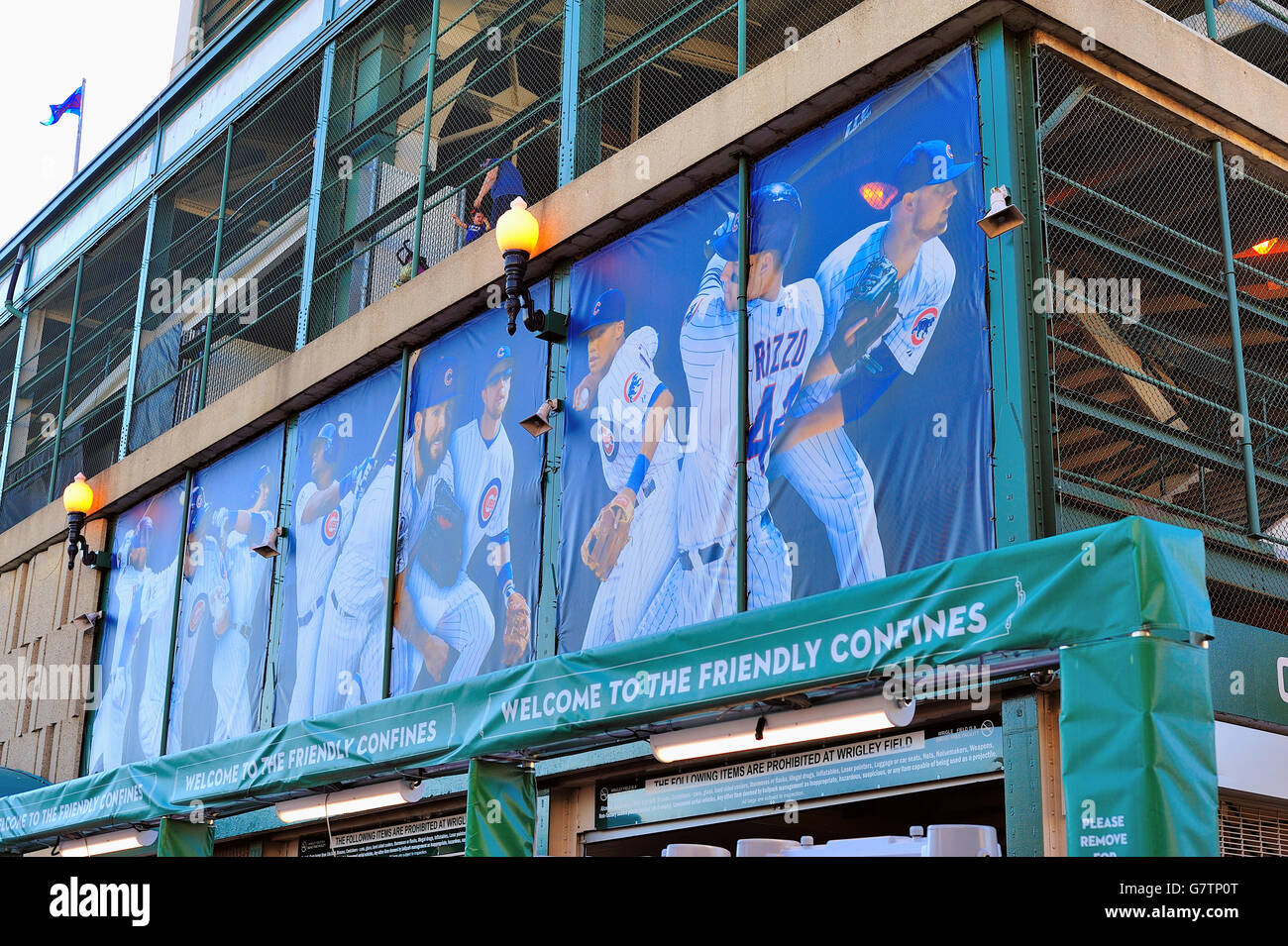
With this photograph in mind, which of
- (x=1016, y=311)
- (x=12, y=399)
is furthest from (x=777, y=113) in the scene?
(x=12, y=399)

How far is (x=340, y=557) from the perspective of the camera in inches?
557

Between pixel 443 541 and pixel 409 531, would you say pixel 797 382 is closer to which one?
pixel 443 541

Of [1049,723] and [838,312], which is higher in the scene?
[838,312]

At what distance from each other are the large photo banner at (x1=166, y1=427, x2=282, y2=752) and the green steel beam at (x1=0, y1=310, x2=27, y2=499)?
292 inches

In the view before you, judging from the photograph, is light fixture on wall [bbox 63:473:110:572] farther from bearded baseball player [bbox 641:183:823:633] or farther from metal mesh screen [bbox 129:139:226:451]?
bearded baseball player [bbox 641:183:823:633]

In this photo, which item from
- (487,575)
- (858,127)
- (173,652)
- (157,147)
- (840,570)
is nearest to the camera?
(840,570)

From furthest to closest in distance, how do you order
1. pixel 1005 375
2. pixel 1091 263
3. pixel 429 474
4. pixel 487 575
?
pixel 429 474 < pixel 487 575 < pixel 1091 263 < pixel 1005 375

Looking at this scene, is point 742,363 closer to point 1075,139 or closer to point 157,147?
point 1075,139

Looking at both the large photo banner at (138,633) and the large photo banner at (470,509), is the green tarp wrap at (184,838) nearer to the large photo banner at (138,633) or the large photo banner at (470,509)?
the large photo banner at (470,509)

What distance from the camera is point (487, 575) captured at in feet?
40.3

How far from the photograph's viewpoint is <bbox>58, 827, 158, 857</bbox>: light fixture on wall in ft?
42.7
